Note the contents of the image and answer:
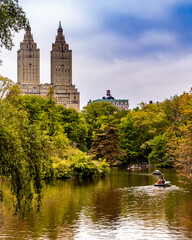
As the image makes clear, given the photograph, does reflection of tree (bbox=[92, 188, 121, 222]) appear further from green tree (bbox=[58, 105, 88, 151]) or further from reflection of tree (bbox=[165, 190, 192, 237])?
green tree (bbox=[58, 105, 88, 151])

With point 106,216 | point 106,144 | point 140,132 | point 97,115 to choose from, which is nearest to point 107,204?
point 106,216

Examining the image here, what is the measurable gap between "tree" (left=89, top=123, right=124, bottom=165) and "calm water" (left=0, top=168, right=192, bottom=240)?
26.3 meters

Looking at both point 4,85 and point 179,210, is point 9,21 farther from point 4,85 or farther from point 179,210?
point 4,85

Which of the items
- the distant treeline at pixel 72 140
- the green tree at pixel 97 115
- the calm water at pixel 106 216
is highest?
the green tree at pixel 97 115

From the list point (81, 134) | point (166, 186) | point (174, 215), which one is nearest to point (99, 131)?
point (81, 134)

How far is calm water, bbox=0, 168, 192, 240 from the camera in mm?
19609

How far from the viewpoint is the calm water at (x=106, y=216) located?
19609 millimetres

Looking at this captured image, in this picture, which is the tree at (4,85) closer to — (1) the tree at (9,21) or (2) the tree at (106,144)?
(2) the tree at (106,144)

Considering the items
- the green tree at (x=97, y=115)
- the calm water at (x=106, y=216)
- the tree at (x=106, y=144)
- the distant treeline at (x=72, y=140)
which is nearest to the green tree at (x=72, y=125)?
the distant treeline at (x=72, y=140)

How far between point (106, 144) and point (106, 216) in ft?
126

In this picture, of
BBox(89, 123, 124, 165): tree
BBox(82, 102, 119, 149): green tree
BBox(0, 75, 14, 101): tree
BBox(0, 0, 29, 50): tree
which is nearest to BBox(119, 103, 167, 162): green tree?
BBox(82, 102, 119, 149): green tree

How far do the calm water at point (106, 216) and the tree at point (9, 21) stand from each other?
25.1 ft

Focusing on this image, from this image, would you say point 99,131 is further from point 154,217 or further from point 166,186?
point 154,217

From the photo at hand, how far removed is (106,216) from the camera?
23.8 meters
